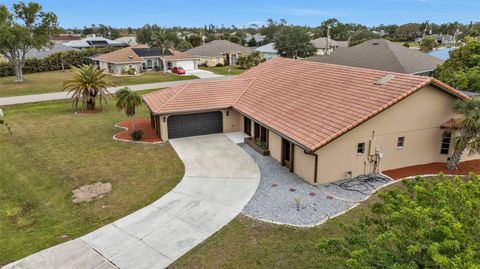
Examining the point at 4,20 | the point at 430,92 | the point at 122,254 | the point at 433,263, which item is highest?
the point at 4,20

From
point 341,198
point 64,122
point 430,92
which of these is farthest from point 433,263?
point 64,122

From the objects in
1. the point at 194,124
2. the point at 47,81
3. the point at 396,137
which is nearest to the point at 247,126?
the point at 194,124


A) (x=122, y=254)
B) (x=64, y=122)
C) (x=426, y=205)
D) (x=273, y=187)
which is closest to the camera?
(x=426, y=205)

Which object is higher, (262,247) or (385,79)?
(385,79)

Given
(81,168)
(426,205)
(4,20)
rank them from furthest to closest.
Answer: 1. (4,20)
2. (81,168)
3. (426,205)

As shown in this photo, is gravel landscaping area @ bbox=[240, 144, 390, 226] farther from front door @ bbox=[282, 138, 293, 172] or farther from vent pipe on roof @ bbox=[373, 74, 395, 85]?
vent pipe on roof @ bbox=[373, 74, 395, 85]

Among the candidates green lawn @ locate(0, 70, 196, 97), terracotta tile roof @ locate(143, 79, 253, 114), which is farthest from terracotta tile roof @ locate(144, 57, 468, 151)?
green lawn @ locate(0, 70, 196, 97)

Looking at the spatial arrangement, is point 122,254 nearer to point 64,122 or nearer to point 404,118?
point 404,118

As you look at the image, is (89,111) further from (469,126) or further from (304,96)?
(469,126)
